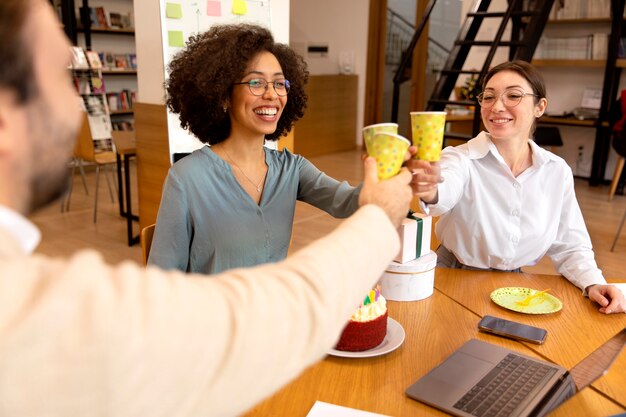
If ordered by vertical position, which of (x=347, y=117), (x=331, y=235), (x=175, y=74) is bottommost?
(x=347, y=117)

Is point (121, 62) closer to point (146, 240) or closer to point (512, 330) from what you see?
point (146, 240)

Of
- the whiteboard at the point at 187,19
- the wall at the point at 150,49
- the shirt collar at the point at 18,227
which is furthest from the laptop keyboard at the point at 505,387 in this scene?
the wall at the point at 150,49

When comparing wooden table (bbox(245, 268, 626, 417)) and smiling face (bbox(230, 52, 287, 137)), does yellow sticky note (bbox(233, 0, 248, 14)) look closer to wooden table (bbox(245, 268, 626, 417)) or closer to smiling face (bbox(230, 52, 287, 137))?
smiling face (bbox(230, 52, 287, 137))

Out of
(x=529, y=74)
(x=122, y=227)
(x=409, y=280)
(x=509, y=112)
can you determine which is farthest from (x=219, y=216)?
(x=122, y=227)

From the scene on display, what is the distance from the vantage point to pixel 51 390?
552 mm

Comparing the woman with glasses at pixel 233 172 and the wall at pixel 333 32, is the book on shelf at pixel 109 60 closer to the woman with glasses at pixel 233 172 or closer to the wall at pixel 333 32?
the wall at pixel 333 32

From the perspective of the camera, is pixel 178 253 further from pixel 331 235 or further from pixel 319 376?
pixel 331 235

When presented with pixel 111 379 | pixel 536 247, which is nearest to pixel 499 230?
pixel 536 247

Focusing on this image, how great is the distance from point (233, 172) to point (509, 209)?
3.20ft

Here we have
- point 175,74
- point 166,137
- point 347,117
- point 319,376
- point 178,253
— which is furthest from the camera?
point 347,117

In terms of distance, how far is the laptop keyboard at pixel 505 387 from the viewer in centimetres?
107

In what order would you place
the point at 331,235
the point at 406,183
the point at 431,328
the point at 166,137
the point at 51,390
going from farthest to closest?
the point at 166,137, the point at 431,328, the point at 406,183, the point at 331,235, the point at 51,390

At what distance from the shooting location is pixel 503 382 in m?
1.16

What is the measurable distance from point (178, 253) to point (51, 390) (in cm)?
111
